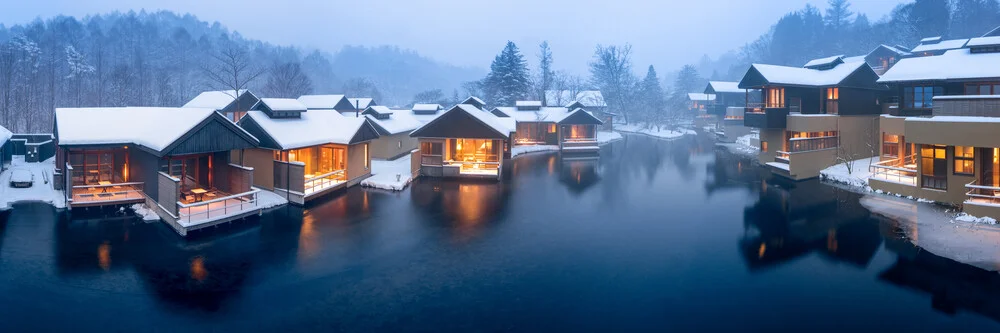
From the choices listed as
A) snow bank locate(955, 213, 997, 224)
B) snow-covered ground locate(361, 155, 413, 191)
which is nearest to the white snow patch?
snow bank locate(955, 213, 997, 224)

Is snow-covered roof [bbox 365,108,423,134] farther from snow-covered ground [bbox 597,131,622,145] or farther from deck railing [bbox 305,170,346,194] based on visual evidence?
snow-covered ground [bbox 597,131,622,145]

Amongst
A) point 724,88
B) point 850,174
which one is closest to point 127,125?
point 850,174

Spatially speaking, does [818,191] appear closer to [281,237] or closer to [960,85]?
[960,85]

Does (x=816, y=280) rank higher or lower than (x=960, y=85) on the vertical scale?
lower

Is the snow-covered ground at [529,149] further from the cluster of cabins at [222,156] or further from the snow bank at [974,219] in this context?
the snow bank at [974,219]

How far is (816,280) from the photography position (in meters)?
13.4

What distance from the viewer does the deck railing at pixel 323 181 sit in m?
23.8

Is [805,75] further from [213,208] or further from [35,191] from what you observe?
[35,191]

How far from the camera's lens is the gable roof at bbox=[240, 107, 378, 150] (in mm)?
24297

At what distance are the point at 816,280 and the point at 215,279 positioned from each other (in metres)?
14.0

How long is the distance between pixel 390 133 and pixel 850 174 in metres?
26.7

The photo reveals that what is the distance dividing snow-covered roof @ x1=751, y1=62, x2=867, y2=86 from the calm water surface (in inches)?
508

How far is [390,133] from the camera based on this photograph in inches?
1480

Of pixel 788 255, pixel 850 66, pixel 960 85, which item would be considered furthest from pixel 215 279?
pixel 850 66
